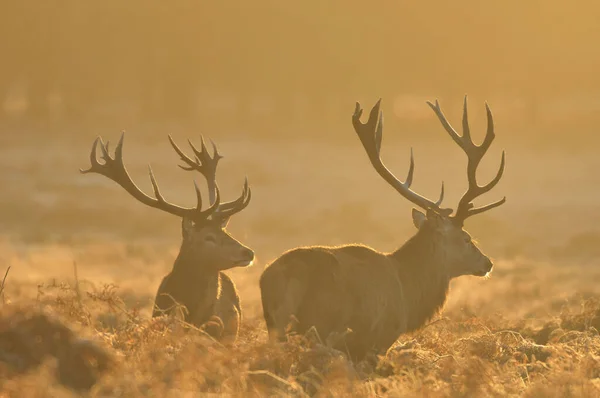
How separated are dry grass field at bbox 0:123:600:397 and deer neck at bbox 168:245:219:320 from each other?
24.1 inches

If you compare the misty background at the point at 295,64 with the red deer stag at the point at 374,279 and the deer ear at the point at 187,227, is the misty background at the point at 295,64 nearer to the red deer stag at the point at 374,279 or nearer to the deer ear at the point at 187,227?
the red deer stag at the point at 374,279

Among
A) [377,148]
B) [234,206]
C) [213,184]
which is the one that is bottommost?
[234,206]

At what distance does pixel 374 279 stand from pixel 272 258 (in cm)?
2569

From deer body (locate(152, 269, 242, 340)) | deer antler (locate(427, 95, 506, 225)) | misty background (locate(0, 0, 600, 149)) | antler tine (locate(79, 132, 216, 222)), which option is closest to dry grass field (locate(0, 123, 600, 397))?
deer body (locate(152, 269, 242, 340))

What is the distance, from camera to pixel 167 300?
534 inches

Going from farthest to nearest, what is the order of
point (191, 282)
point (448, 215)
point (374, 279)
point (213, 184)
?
point (213, 184)
point (448, 215)
point (191, 282)
point (374, 279)

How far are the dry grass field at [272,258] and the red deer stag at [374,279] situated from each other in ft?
0.93

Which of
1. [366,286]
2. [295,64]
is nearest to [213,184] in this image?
[366,286]

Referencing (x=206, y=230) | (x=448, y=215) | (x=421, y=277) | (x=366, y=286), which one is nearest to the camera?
(x=366, y=286)

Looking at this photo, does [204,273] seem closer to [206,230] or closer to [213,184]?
[206,230]

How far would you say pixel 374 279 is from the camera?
40.9 ft

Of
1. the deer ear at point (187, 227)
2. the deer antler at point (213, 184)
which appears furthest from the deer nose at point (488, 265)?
the deer ear at point (187, 227)

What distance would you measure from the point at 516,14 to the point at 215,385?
13828 centimetres

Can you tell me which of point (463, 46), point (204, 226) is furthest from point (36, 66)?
point (204, 226)
